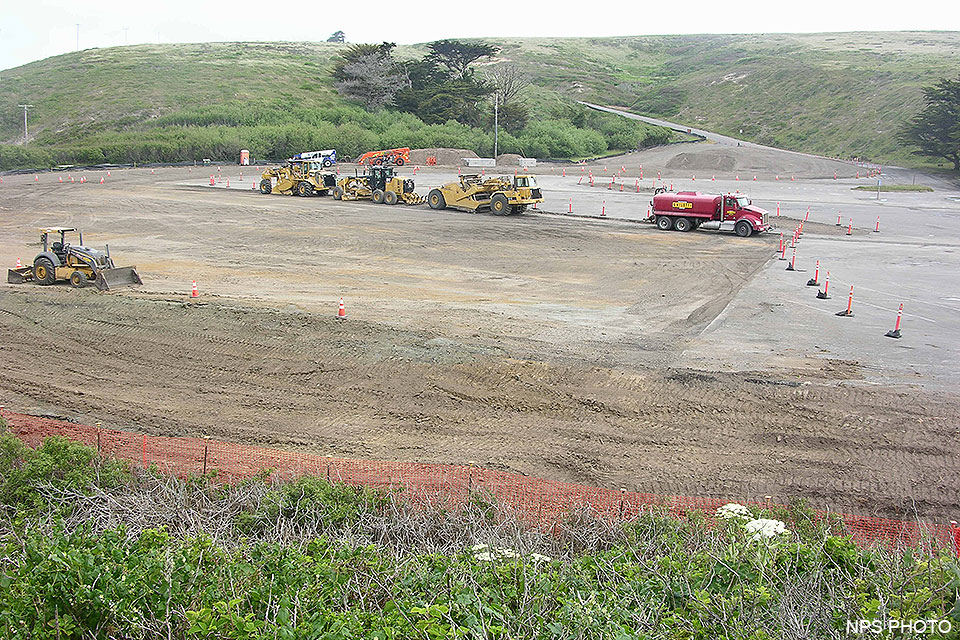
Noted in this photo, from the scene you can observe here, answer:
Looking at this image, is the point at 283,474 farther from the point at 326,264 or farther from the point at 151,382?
the point at 326,264

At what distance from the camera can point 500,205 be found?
123ft

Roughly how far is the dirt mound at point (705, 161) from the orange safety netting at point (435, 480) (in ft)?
192

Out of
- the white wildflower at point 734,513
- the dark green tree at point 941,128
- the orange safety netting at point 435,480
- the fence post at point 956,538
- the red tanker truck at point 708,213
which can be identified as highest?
the dark green tree at point 941,128

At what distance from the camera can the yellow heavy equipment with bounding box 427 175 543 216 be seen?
37.4 metres

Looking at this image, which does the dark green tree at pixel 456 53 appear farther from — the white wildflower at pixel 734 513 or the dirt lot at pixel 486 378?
the white wildflower at pixel 734 513

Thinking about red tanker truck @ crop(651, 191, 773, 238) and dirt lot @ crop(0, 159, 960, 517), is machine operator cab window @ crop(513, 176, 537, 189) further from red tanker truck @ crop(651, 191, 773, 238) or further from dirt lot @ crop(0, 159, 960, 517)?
dirt lot @ crop(0, 159, 960, 517)

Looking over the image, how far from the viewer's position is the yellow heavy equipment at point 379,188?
4053 centimetres

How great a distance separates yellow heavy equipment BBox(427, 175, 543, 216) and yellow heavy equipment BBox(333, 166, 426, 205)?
1756 mm

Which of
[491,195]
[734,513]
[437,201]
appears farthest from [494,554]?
[437,201]

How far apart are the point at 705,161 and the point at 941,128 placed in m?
17.4

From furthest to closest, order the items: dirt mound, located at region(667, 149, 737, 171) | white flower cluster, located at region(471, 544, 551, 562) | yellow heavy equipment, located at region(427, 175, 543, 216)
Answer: dirt mound, located at region(667, 149, 737, 171), yellow heavy equipment, located at region(427, 175, 543, 216), white flower cluster, located at region(471, 544, 551, 562)

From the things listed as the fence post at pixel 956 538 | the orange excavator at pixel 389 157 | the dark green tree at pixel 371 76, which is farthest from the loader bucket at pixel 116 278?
the dark green tree at pixel 371 76

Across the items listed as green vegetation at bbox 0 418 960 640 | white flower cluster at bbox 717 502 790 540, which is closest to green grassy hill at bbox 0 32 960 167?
green vegetation at bbox 0 418 960 640

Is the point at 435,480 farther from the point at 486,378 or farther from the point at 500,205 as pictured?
the point at 500,205
